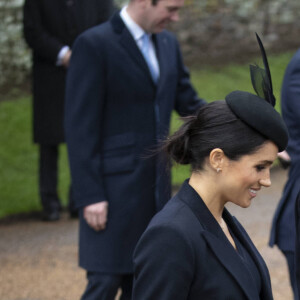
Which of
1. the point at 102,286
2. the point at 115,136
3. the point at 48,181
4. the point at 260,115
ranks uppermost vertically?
the point at 260,115

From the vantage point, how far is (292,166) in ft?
13.4

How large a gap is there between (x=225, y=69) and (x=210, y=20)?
0.84m

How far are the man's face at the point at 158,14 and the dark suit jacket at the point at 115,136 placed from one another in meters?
0.11

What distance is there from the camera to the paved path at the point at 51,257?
Result: 18.3 feet

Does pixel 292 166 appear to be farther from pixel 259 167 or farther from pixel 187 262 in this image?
pixel 187 262

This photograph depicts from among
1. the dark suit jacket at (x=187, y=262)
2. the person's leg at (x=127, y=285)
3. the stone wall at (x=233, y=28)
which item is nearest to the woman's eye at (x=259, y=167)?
the dark suit jacket at (x=187, y=262)

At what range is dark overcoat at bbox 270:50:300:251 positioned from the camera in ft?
13.1

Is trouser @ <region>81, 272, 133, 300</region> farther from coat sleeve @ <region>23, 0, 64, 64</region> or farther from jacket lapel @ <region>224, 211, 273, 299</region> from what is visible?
coat sleeve @ <region>23, 0, 64, 64</region>

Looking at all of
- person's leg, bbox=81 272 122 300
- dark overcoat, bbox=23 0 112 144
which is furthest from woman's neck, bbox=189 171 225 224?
dark overcoat, bbox=23 0 112 144

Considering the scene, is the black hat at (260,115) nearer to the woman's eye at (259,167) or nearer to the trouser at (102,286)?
the woman's eye at (259,167)

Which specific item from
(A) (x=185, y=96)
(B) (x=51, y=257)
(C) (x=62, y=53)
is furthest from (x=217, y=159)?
(C) (x=62, y=53)

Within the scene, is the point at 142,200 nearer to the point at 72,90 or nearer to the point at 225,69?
the point at 72,90

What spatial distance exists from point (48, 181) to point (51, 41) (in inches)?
46.7

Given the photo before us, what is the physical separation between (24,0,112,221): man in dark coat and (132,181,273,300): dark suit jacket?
4.24 m
